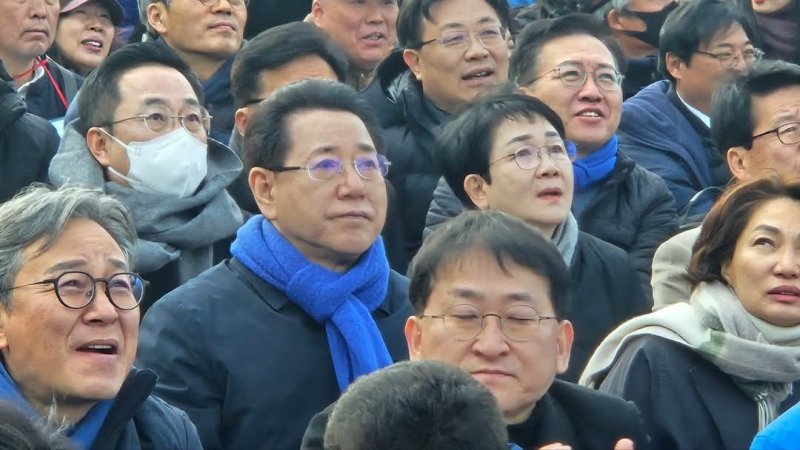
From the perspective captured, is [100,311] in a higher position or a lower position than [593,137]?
higher

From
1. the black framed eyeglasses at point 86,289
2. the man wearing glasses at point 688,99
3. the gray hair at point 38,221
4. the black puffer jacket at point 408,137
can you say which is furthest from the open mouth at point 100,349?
the man wearing glasses at point 688,99

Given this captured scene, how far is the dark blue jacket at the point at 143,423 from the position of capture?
14.8 ft

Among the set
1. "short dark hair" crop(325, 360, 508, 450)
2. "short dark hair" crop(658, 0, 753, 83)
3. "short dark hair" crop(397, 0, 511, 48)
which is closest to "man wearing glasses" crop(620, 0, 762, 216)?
"short dark hair" crop(658, 0, 753, 83)

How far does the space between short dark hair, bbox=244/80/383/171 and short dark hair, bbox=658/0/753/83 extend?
2.78 m

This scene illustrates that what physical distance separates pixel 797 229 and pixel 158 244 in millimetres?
2121

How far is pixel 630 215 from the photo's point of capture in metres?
6.83

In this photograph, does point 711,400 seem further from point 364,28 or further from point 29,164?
point 364,28

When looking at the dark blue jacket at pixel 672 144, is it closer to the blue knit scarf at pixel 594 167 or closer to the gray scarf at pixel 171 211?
the blue knit scarf at pixel 594 167

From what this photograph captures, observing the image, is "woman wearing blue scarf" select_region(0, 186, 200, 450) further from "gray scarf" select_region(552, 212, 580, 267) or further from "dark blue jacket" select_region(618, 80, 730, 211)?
"dark blue jacket" select_region(618, 80, 730, 211)

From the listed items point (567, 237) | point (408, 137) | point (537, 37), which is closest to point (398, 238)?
point (408, 137)

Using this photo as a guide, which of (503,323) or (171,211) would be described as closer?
(503,323)

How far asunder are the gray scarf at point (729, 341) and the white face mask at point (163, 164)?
1727 mm

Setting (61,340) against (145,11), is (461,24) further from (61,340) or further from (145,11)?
(61,340)

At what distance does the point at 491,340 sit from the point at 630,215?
2431 millimetres
